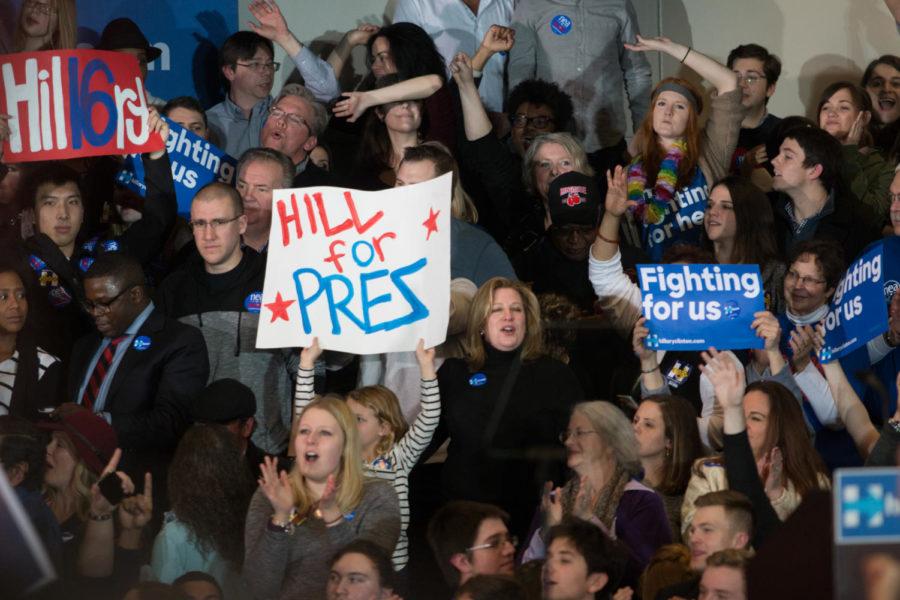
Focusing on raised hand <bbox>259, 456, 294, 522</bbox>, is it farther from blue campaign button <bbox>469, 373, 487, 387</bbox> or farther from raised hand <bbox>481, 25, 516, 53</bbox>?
raised hand <bbox>481, 25, 516, 53</bbox>

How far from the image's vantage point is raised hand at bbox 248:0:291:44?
7285mm

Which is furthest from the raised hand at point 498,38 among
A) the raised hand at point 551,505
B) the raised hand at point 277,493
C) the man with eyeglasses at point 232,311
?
the raised hand at point 277,493

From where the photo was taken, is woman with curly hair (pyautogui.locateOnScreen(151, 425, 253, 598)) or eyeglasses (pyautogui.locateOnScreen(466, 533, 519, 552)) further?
woman with curly hair (pyautogui.locateOnScreen(151, 425, 253, 598))

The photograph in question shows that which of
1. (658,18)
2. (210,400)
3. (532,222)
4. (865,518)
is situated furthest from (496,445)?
(658,18)

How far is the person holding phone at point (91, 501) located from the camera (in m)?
5.20

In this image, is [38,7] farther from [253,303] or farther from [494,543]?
[494,543]

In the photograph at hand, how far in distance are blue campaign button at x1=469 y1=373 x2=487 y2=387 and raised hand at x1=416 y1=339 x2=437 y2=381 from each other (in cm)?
17

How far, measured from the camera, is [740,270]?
574 centimetres

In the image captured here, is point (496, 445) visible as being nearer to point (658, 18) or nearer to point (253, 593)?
point (253, 593)

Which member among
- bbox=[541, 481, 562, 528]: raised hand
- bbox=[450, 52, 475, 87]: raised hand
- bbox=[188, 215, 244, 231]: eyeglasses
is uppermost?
bbox=[450, 52, 475, 87]: raised hand

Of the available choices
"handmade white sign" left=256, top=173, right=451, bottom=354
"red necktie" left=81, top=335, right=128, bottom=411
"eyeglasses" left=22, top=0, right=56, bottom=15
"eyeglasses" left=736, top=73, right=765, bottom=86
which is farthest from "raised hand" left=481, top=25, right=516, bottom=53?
"red necktie" left=81, top=335, right=128, bottom=411

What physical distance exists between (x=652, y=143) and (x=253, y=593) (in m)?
2.94

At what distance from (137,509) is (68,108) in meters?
1.79

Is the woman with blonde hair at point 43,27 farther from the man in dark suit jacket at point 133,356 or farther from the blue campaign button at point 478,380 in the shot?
the blue campaign button at point 478,380
